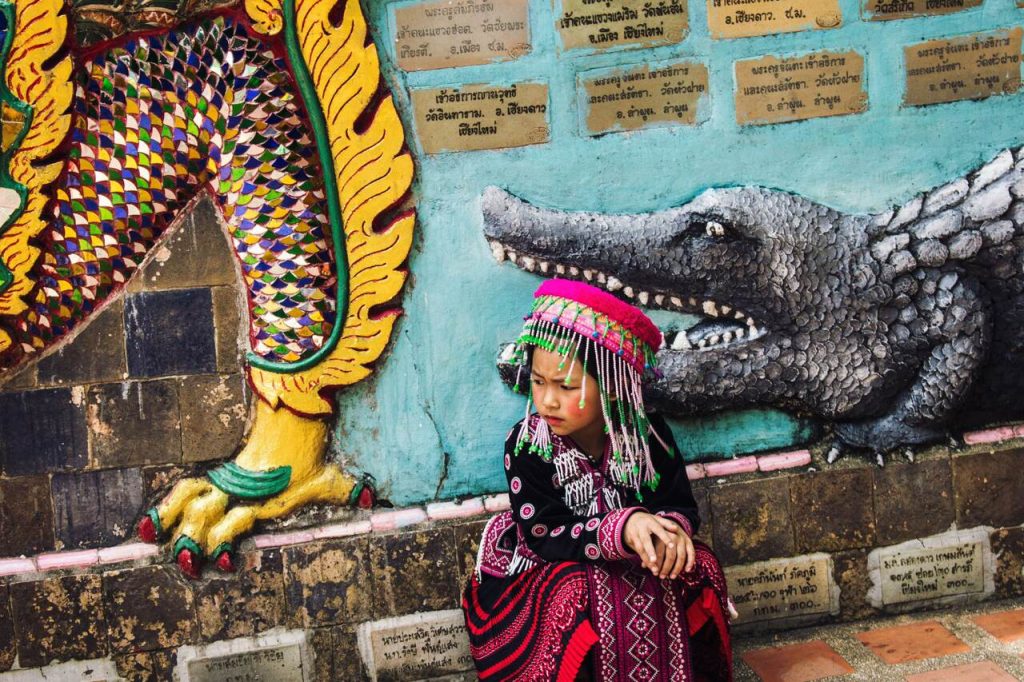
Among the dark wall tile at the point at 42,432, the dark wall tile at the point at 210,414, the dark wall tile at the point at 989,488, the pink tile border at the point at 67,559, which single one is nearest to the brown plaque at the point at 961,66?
the dark wall tile at the point at 989,488

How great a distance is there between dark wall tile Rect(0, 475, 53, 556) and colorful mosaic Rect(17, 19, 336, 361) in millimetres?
530

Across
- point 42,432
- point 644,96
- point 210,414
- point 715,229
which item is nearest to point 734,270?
point 715,229

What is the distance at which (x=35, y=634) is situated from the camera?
344cm

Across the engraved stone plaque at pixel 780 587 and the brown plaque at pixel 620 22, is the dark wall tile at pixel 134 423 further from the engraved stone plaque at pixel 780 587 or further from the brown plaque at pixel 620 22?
the engraved stone plaque at pixel 780 587

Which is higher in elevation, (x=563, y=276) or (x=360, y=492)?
(x=563, y=276)

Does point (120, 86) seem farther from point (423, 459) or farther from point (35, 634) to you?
point (35, 634)

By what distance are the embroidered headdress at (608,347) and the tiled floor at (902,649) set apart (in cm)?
112

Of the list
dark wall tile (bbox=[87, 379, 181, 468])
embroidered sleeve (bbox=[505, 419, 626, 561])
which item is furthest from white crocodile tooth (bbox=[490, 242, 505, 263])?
dark wall tile (bbox=[87, 379, 181, 468])

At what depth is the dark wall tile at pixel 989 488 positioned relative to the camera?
145 inches

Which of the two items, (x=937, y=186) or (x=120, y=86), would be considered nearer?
(x=120, y=86)

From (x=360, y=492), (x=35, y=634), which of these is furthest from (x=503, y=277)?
(x=35, y=634)

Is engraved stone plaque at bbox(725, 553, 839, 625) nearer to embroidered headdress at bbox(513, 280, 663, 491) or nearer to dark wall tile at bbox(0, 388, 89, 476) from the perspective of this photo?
embroidered headdress at bbox(513, 280, 663, 491)

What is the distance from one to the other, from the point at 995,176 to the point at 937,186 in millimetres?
216

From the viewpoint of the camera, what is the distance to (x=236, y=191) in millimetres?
3404
